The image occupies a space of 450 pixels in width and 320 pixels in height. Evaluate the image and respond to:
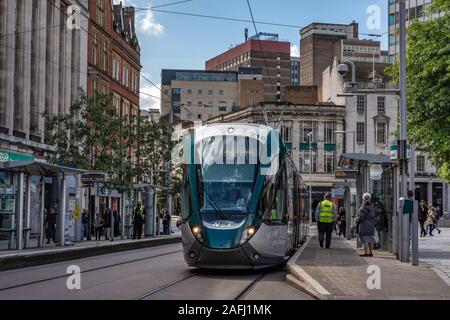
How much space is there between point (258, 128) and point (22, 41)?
25.3m

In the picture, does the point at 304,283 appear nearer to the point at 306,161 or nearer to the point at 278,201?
the point at 278,201

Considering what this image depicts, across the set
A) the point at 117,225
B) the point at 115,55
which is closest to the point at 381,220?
the point at 117,225

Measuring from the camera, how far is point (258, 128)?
17922 mm

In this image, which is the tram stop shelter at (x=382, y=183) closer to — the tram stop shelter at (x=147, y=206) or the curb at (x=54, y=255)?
the curb at (x=54, y=255)

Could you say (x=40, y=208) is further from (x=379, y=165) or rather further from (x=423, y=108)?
(x=423, y=108)

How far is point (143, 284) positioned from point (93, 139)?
22866mm

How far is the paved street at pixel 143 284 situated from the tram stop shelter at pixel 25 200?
5.04m

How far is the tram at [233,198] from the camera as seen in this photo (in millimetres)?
16578

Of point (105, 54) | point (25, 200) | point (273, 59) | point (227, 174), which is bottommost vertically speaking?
point (25, 200)

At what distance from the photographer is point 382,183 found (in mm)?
24516

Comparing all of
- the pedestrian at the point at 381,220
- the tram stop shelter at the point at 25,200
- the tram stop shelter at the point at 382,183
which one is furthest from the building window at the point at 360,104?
the pedestrian at the point at 381,220

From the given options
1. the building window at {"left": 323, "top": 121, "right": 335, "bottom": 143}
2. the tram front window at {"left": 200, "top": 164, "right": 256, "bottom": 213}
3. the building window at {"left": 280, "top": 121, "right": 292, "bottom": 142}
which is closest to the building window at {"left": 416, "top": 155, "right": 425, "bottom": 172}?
the building window at {"left": 323, "top": 121, "right": 335, "bottom": 143}

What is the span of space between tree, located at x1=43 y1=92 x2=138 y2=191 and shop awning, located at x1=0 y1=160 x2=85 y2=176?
28.2 feet

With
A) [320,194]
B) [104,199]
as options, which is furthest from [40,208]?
[320,194]
